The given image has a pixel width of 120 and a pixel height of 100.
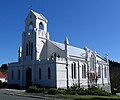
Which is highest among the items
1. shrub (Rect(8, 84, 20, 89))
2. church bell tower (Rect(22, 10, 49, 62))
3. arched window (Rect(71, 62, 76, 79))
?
church bell tower (Rect(22, 10, 49, 62))

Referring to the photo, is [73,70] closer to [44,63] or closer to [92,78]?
[92,78]

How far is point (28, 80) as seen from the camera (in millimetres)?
44188

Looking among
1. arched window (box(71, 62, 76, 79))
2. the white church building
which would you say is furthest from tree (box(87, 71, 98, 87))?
arched window (box(71, 62, 76, 79))

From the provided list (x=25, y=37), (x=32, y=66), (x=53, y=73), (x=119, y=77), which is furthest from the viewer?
(x=119, y=77)

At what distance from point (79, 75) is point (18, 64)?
13112mm

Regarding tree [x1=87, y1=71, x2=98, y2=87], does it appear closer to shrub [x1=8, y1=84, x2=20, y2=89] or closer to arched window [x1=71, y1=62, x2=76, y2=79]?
arched window [x1=71, y1=62, x2=76, y2=79]

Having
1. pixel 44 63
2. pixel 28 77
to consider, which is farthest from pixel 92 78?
pixel 28 77

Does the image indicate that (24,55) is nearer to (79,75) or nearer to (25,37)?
(25,37)

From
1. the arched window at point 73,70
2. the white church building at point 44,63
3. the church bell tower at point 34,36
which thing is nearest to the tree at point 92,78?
the white church building at point 44,63

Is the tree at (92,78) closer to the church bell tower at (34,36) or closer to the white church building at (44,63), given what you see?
the white church building at (44,63)

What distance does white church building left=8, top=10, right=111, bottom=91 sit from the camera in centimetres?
4031

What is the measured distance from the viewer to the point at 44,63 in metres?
40.9

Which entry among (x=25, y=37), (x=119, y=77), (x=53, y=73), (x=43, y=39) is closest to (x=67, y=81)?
(x=53, y=73)

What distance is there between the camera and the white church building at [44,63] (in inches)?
1587
